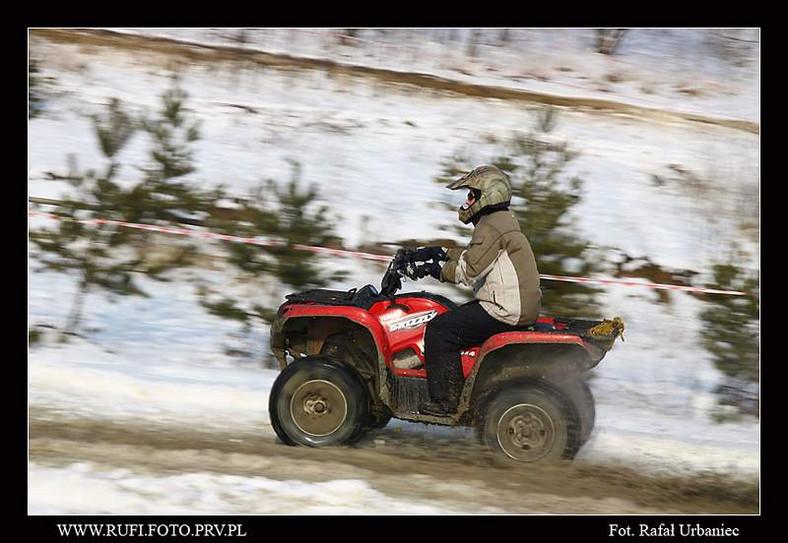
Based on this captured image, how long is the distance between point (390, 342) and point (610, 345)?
1.59 meters

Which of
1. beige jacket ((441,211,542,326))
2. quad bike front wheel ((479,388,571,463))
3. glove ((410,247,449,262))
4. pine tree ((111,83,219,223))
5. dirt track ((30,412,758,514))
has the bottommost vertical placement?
dirt track ((30,412,758,514))

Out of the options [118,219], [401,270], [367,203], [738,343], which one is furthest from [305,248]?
[738,343]

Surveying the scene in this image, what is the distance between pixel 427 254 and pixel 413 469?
1570 millimetres

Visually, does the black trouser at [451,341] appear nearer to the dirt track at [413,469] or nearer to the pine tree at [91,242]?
the dirt track at [413,469]

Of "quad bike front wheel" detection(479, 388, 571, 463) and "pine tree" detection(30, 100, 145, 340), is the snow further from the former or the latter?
"quad bike front wheel" detection(479, 388, 571, 463)

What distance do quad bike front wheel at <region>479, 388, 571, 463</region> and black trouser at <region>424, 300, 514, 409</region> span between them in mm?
316

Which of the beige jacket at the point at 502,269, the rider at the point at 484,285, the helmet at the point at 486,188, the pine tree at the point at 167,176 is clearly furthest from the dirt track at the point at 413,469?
the pine tree at the point at 167,176

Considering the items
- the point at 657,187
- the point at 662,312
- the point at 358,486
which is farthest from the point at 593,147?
the point at 358,486

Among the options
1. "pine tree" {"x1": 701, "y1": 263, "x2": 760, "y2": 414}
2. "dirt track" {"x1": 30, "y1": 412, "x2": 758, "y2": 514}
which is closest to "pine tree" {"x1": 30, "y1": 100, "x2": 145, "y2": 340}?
"dirt track" {"x1": 30, "y1": 412, "x2": 758, "y2": 514}

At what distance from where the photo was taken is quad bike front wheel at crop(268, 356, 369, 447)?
7223 mm

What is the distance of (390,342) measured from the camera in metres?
7.31

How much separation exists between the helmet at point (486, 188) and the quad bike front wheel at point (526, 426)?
132 centimetres

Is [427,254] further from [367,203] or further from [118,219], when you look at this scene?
[367,203]

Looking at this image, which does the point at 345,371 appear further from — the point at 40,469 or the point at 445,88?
the point at 445,88
